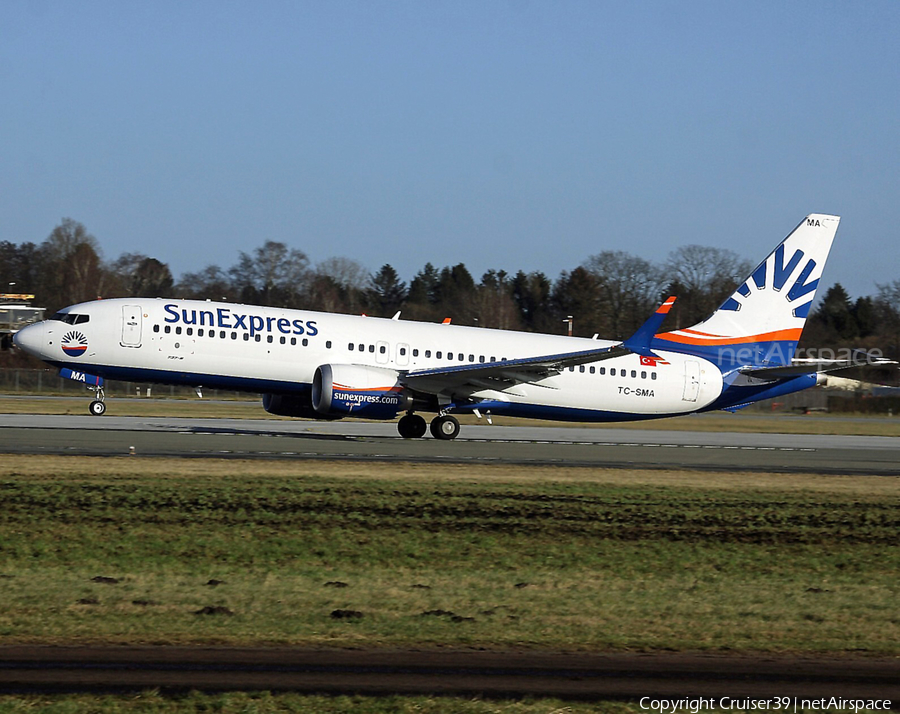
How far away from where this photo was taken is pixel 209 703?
23.2ft

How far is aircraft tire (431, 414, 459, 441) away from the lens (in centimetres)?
3231

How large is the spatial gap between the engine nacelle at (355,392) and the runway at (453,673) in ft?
67.6

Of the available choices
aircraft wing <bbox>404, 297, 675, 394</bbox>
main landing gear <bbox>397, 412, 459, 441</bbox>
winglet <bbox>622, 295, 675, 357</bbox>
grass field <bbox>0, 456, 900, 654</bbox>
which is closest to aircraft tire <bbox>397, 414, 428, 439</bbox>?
main landing gear <bbox>397, 412, 459, 441</bbox>

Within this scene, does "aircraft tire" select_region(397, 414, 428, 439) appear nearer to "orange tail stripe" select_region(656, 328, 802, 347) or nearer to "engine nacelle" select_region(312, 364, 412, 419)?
"engine nacelle" select_region(312, 364, 412, 419)

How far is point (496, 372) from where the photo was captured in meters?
31.0

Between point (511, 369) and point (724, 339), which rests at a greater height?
point (724, 339)

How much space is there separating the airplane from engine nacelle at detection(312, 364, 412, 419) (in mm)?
41

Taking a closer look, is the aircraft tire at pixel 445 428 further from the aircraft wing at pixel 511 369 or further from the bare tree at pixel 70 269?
the bare tree at pixel 70 269

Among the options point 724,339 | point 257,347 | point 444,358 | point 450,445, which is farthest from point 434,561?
point 724,339

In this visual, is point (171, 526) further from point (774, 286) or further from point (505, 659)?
point (774, 286)

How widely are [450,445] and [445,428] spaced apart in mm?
2099

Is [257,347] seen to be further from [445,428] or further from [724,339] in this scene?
[724,339]

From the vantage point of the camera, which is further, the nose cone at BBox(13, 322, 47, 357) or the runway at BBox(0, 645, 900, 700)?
the nose cone at BBox(13, 322, 47, 357)

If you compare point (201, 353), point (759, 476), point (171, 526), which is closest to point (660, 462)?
point (759, 476)
